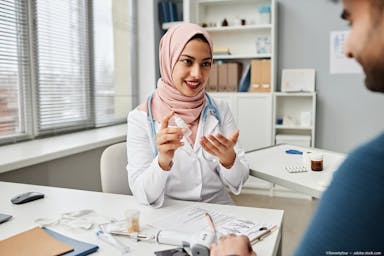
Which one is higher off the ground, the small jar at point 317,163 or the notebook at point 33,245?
the small jar at point 317,163

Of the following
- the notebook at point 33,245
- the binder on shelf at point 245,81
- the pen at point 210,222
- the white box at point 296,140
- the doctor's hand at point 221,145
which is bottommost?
the white box at point 296,140

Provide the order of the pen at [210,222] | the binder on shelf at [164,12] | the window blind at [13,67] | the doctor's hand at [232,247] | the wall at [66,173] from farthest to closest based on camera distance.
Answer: the binder on shelf at [164,12] < the window blind at [13,67] < the wall at [66,173] < the pen at [210,222] < the doctor's hand at [232,247]

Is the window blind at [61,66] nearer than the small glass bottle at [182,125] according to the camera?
No

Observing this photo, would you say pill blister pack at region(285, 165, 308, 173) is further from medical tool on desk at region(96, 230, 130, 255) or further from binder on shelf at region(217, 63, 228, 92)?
binder on shelf at region(217, 63, 228, 92)

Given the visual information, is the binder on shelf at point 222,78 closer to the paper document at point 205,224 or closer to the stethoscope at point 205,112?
the stethoscope at point 205,112

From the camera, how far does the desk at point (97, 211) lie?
3.50 feet

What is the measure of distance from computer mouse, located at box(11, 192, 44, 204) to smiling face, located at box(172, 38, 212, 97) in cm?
74

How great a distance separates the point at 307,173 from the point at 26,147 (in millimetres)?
1698

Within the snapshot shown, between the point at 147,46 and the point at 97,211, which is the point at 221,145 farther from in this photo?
the point at 147,46

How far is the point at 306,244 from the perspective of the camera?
0.54 m

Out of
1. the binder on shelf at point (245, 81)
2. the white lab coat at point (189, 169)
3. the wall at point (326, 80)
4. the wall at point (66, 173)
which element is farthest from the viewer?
the binder on shelf at point (245, 81)

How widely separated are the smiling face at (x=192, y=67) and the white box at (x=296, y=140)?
2365 mm

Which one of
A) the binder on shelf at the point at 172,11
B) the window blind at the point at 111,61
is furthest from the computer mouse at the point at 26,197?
the binder on shelf at the point at 172,11

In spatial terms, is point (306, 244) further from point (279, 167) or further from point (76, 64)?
point (76, 64)
